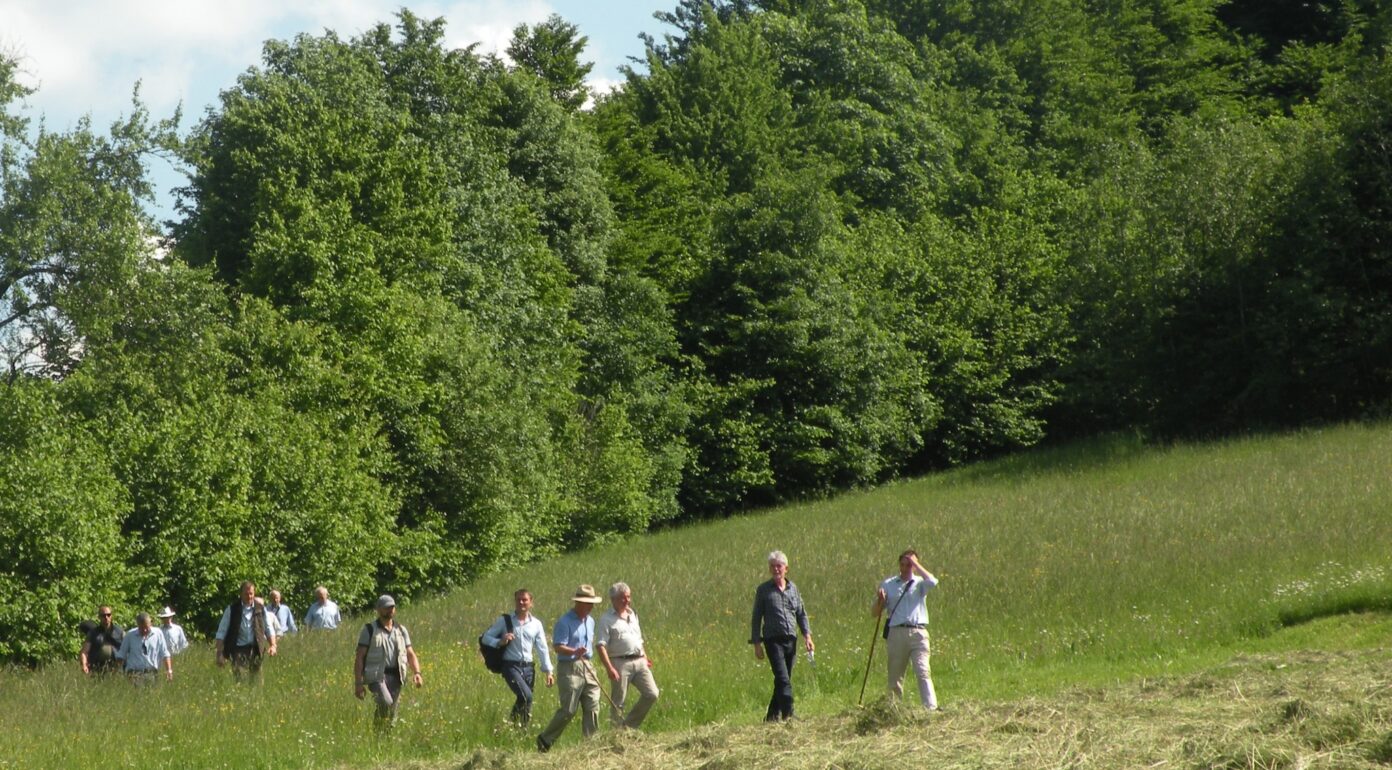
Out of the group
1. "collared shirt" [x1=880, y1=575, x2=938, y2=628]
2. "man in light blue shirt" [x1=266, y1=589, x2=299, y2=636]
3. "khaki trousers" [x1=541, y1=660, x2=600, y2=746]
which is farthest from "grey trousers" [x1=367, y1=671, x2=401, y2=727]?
"man in light blue shirt" [x1=266, y1=589, x2=299, y2=636]

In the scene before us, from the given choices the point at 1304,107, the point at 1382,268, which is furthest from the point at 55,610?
the point at 1304,107

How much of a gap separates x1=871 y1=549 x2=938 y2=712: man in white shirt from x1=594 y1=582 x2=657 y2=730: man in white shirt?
241 cm

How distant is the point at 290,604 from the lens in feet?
107

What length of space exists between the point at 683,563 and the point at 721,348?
777 inches

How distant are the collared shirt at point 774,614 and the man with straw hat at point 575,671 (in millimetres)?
1613

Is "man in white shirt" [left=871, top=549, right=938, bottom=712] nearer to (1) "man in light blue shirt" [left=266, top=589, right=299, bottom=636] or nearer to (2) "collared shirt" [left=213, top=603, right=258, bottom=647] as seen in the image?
(2) "collared shirt" [left=213, top=603, right=258, bottom=647]

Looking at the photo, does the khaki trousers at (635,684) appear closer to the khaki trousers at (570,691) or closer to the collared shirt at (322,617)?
the khaki trousers at (570,691)

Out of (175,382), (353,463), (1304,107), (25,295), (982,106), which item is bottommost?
(353,463)

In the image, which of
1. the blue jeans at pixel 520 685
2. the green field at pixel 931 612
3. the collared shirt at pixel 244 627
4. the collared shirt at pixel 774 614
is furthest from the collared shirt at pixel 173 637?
the collared shirt at pixel 774 614

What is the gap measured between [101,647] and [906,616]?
1249cm

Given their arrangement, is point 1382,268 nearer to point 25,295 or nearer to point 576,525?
point 576,525

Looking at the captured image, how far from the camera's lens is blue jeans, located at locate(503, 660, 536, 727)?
1558 cm

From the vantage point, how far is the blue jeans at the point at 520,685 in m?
15.6

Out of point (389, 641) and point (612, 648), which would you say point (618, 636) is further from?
point (389, 641)
